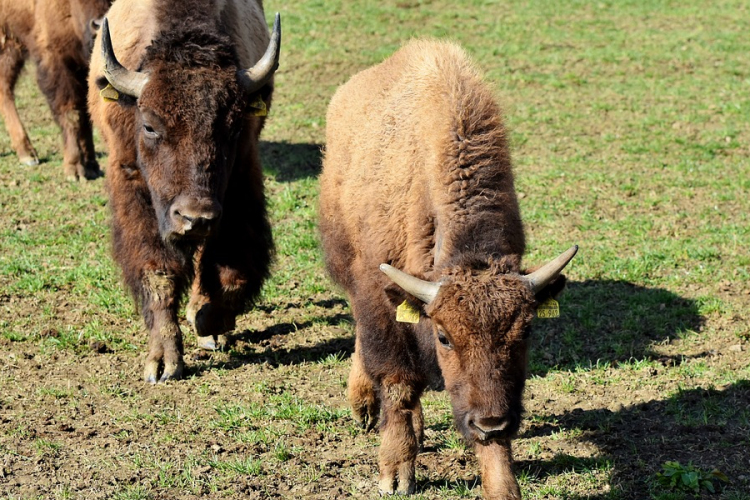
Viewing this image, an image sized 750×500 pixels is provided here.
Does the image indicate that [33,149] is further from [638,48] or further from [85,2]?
[638,48]

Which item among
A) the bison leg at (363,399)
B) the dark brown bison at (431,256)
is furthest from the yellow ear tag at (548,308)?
the bison leg at (363,399)

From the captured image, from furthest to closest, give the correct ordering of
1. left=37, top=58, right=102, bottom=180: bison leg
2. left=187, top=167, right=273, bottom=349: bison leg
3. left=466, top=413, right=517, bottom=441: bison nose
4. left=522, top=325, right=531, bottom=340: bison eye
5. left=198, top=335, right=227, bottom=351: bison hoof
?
left=37, top=58, right=102, bottom=180: bison leg < left=198, top=335, right=227, bottom=351: bison hoof < left=187, top=167, right=273, bottom=349: bison leg < left=522, top=325, right=531, bottom=340: bison eye < left=466, top=413, right=517, bottom=441: bison nose

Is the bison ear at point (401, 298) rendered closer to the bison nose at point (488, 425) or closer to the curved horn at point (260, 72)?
the bison nose at point (488, 425)

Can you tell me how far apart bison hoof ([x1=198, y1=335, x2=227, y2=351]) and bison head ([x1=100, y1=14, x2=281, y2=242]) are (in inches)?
53.1

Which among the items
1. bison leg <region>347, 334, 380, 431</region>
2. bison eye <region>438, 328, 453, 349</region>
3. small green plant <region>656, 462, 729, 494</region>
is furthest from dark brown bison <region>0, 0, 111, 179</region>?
small green plant <region>656, 462, 729, 494</region>

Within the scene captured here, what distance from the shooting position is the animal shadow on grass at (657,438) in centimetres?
579

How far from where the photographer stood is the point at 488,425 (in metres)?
4.73

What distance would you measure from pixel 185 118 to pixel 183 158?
0.29 m

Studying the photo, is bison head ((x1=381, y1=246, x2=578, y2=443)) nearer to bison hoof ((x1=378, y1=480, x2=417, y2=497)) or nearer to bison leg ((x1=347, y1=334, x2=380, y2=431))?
bison hoof ((x1=378, y1=480, x2=417, y2=497))

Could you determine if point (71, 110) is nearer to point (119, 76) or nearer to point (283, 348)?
point (119, 76)

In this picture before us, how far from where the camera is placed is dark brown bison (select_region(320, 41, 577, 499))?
4812 millimetres

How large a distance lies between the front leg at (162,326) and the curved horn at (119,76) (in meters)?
1.47

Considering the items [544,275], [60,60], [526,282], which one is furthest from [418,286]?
[60,60]

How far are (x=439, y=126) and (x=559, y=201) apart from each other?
5480 millimetres
